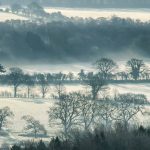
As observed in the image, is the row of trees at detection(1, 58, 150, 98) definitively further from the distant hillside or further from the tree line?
the distant hillside

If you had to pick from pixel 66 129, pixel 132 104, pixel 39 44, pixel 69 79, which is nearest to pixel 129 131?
pixel 66 129

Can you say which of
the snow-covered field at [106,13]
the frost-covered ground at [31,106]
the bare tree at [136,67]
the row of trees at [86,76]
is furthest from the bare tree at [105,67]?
the snow-covered field at [106,13]

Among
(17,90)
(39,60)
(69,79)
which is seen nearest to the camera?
(17,90)

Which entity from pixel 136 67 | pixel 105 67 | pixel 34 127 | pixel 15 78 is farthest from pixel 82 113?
pixel 105 67

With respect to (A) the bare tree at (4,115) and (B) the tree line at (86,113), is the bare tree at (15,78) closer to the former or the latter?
(B) the tree line at (86,113)

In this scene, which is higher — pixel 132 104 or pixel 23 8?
pixel 23 8

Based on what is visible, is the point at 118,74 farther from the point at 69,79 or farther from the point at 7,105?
the point at 7,105
